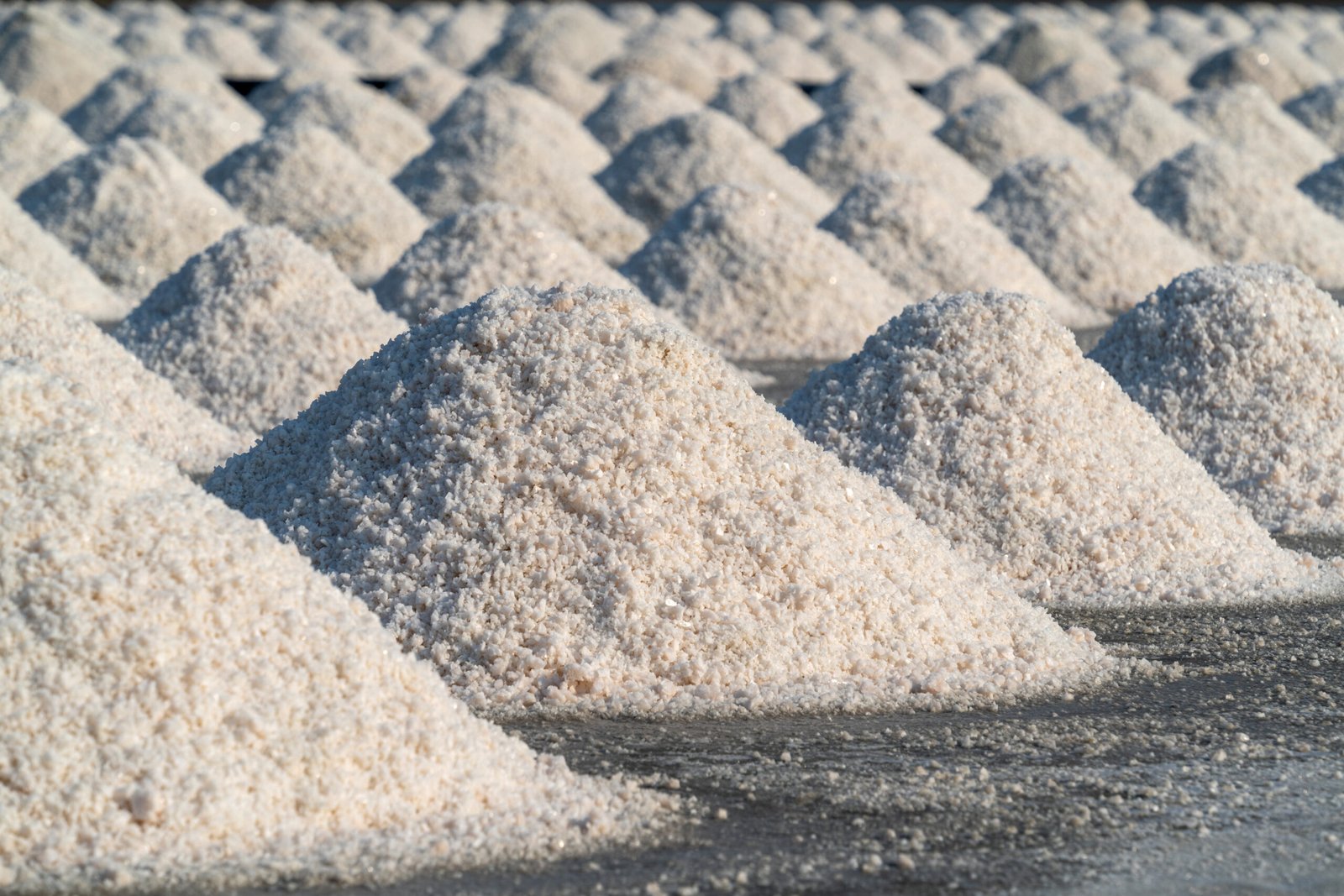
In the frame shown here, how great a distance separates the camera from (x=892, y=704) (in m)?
3.73

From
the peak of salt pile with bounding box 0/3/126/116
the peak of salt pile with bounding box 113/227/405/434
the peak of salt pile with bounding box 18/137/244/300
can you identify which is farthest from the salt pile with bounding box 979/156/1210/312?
the peak of salt pile with bounding box 0/3/126/116

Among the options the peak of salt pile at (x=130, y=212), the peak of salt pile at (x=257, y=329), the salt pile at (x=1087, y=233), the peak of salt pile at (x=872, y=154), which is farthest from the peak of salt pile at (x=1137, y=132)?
the peak of salt pile at (x=257, y=329)

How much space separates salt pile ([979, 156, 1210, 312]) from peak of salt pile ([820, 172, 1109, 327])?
26cm

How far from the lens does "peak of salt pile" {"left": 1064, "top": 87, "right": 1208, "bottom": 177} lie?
567 inches

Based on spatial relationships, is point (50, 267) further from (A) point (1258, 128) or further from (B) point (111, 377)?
(A) point (1258, 128)

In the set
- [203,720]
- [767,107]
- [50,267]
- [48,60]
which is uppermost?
[203,720]

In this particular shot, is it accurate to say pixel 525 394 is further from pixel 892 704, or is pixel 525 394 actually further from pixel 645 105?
pixel 645 105

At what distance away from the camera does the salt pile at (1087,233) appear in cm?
1045

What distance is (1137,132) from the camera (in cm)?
1452

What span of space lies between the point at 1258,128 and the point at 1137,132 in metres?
1.04

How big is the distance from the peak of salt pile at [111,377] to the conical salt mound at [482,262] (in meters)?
2.02

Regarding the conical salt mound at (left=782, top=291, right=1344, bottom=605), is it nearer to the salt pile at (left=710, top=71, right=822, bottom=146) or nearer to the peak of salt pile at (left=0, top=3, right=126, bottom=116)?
the salt pile at (left=710, top=71, right=822, bottom=146)

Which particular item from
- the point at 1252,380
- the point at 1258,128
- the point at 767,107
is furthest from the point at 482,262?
the point at 1258,128

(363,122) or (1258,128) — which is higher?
(1258,128)
